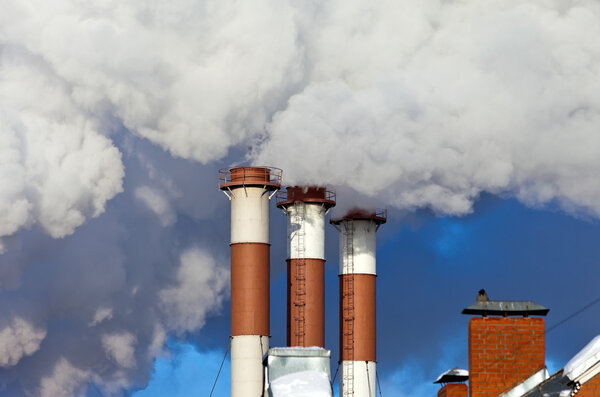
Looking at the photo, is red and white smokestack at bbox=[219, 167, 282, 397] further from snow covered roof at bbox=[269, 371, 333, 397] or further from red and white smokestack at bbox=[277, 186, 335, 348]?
snow covered roof at bbox=[269, 371, 333, 397]

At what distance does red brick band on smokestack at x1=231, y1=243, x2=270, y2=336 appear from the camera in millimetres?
76688

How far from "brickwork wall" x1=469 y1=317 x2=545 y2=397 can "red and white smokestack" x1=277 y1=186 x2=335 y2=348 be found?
52685 mm

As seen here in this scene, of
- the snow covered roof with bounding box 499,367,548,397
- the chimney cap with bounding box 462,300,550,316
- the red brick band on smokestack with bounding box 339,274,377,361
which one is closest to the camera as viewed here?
the snow covered roof with bounding box 499,367,548,397

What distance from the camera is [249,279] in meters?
77.0

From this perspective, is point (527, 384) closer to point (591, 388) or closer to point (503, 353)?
point (503, 353)

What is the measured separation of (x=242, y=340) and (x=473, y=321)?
50.4 metres

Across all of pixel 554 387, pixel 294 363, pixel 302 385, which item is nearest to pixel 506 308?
pixel 554 387

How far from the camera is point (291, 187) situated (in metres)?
83.9

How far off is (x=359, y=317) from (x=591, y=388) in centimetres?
5981

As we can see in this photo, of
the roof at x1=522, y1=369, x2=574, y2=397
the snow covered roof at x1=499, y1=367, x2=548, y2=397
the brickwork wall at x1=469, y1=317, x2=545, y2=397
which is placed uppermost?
the brickwork wall at x1=469, y1=317, x2=545, y2=397

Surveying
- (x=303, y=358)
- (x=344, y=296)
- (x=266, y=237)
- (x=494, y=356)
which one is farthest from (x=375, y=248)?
(x=494, y=356)

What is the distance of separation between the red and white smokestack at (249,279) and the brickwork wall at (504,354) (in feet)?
160

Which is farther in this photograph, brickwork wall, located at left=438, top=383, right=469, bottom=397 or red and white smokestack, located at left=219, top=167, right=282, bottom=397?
red and white smokestack, located at left=219, top=167, right=282, bottom=397

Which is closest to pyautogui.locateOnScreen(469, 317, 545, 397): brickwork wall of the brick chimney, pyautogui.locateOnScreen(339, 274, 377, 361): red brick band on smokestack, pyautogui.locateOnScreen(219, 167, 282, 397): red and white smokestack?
the brick chimney
